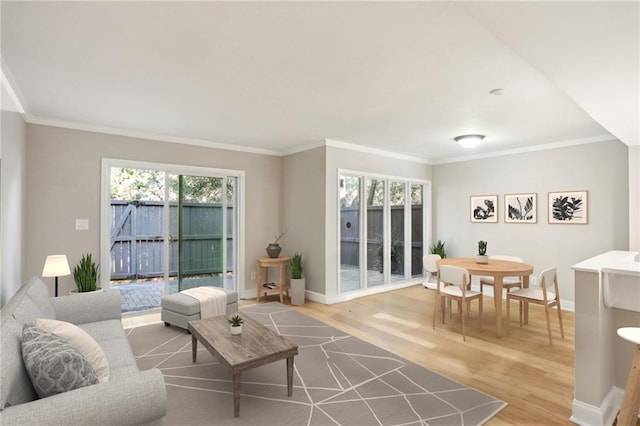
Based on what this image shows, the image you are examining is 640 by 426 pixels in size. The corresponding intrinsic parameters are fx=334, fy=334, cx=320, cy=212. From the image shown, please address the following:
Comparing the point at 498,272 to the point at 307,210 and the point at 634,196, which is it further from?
the point at 307,210

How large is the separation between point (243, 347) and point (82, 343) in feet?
3.33

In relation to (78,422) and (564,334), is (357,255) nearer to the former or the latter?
(564,334)

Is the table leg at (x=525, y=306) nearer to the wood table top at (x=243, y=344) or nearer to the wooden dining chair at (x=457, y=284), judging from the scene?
the wooden dining chair at (x=457, y=284)

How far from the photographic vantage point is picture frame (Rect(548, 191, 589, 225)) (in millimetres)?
4738

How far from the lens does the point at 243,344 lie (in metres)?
2.53

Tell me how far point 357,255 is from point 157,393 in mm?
4321

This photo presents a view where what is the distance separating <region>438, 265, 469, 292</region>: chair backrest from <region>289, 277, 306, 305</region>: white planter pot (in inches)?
82.8

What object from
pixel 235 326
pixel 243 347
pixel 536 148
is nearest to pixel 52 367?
pixel 243 347

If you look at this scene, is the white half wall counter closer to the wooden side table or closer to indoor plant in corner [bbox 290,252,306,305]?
indoor plant in corner [bbox 290,252,306,305]

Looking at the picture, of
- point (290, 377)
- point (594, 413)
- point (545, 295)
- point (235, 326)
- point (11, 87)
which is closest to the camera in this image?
point (594, 413)

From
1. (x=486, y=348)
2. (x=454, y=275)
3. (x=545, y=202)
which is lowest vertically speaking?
(x=486, y=348)

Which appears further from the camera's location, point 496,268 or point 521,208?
point 521,208

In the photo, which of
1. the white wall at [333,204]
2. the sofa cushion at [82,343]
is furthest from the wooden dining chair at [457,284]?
the sofa cushion at [82,343]

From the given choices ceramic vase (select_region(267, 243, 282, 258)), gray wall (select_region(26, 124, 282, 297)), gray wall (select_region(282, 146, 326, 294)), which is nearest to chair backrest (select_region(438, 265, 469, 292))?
gray wall (select_region(282, 146, 326, 294))
